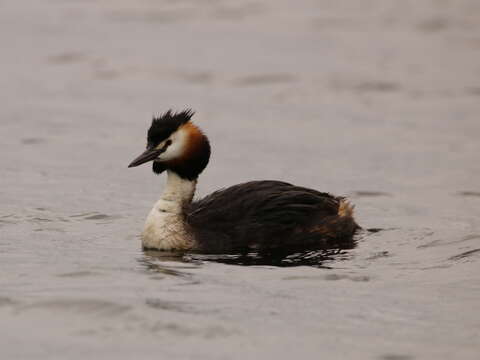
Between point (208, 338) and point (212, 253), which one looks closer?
point (208, 338)

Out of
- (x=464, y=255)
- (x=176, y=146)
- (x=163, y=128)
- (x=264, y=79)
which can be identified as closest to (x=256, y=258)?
(x=176, y=146)

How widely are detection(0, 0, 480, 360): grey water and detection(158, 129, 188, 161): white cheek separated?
87cm

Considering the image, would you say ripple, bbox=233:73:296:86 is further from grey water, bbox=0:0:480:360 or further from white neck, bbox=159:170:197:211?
white neck, bbox=159:170:197:211

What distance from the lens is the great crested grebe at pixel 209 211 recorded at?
10.9 meters

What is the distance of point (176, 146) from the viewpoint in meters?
10.9

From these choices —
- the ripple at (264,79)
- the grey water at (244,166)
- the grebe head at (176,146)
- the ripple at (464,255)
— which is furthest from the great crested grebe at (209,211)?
the ripple at (264,79)

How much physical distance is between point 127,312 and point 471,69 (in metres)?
12.6

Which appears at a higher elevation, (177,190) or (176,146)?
(176,146)

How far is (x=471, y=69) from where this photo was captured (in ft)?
67.2

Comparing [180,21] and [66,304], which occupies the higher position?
[180,21]

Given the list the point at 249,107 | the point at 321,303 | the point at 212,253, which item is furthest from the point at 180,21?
the point at 321,303

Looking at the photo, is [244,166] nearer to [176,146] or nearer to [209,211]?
[209,211]

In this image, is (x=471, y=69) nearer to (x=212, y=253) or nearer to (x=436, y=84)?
(x=436, y=84)

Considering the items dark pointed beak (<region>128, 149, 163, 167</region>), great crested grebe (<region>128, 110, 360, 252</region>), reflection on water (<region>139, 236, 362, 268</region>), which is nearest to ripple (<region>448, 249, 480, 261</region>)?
reflection on water (<region>139, 236, 362, 268</region>)
